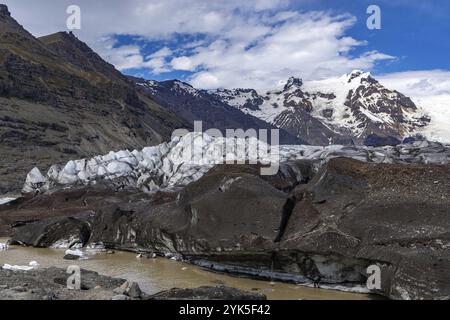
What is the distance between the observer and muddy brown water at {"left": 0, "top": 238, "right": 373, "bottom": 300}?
63.8 feet

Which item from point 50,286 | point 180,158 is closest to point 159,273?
point 50,286

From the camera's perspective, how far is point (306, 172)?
40.6 metres

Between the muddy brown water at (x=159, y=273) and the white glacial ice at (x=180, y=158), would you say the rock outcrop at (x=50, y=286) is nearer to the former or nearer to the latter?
the muddy brown water at (x=159, y=273)

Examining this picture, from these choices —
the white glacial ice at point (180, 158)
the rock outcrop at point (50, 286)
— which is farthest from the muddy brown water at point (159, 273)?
the white glacial ice at point (180, 158)

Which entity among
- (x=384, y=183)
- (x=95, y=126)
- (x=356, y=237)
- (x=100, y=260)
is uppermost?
(x=95, y=126)

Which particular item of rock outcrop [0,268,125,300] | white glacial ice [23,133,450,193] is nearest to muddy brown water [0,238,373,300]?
rock outcrop [0,268,125,300]

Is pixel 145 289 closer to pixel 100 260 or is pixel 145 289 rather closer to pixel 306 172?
pixel 100 260

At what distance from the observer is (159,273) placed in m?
23.1

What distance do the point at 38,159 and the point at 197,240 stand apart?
125659mm

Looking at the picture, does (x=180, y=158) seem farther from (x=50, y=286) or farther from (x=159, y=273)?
(x=50, y=286)

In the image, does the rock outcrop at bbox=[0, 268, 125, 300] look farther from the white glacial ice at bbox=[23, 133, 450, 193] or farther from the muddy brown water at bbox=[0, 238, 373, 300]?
the white glacial ice at bbox=[23, 133, 450, 193]

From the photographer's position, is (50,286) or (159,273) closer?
(50,286)

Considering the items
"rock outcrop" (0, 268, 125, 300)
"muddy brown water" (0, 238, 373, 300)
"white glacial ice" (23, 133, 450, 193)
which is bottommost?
"muddy brown water" (0, 238, 373, 300)
